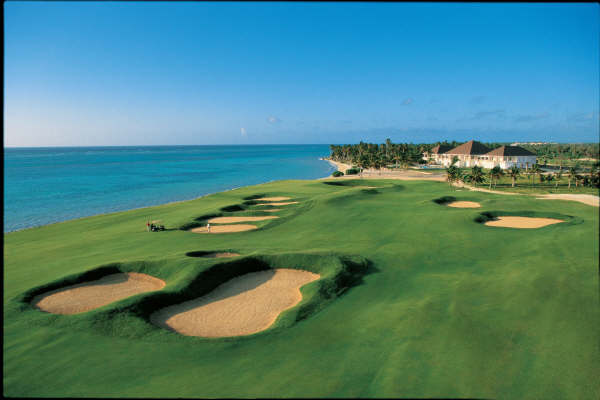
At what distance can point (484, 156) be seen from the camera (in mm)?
96312

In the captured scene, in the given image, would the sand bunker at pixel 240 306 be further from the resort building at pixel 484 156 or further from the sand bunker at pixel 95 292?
the resort building at pixel 484 156

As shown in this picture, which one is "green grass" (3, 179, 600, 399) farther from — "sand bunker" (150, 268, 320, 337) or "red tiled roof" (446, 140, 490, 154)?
"red tiled roof" (446, 140, 490, 154)

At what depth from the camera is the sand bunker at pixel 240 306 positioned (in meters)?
14.3

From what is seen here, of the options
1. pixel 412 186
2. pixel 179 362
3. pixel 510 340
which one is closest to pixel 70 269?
pixel 179 362

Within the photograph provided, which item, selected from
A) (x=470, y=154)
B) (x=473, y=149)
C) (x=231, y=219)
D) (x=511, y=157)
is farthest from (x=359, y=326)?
(x=473, y=149)

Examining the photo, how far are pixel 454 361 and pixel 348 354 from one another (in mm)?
3408

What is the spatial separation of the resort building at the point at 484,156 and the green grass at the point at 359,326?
4318 centimetres

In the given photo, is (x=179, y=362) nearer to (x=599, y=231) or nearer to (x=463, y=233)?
(x=599, y=231)

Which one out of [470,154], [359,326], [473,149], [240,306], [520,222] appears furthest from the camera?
[473,149]

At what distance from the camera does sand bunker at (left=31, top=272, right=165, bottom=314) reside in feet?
51.4

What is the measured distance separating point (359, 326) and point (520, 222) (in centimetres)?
2324

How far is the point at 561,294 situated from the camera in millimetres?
14125

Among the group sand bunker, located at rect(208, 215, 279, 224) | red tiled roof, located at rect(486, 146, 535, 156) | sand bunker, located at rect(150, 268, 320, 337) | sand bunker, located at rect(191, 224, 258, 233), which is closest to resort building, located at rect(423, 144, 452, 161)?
red tiled roof, located at rect(486, 146, 535, 156)

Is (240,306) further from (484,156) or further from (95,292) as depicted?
(484,156)
